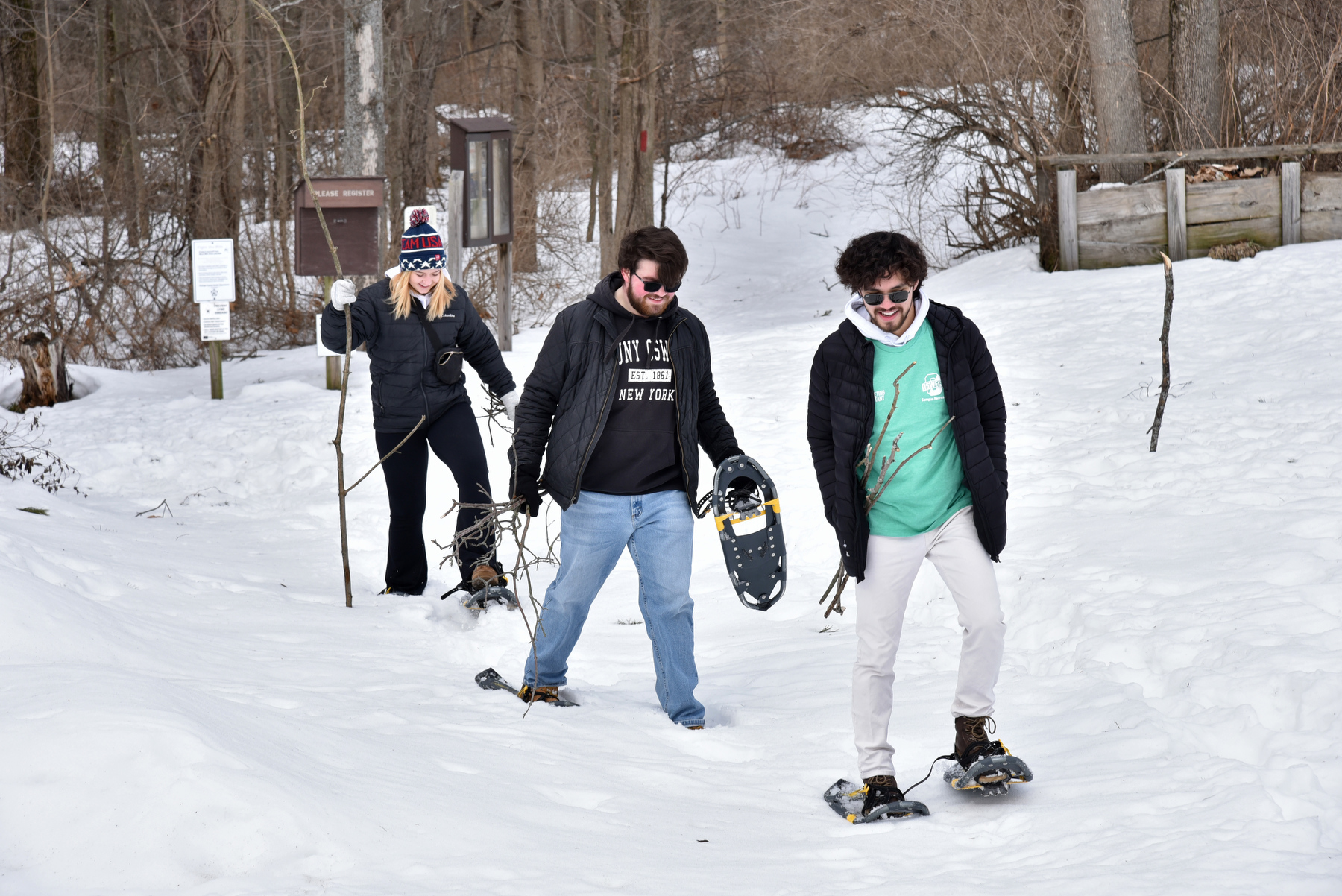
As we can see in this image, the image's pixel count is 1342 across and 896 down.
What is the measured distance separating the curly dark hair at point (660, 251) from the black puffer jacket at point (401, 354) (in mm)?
1813

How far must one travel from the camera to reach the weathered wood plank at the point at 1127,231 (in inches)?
476

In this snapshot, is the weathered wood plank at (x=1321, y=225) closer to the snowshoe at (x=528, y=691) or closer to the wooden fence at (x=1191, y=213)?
the wooden fence at (x=1191, y=213)

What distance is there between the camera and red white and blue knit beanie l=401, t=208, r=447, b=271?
5965 millimetres

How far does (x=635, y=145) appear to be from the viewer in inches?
569

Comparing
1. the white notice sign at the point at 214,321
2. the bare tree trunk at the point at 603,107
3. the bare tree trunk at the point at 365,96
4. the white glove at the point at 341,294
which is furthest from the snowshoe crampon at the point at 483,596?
the bare tree trunk at the point at 603,107

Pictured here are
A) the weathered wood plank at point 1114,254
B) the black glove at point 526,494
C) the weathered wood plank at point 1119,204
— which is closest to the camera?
the black glove at point 526,494

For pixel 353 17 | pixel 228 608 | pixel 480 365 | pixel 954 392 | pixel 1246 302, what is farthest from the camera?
pixel 353 17

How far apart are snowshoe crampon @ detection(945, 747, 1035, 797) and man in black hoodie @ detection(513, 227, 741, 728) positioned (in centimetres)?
122

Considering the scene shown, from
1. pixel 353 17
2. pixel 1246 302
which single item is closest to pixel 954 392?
pixel 1246 302

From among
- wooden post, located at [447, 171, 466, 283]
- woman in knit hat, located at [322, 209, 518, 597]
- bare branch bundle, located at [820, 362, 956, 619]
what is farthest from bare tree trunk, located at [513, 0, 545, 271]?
bare branch bundle, located at [820, 362, 956, 619]

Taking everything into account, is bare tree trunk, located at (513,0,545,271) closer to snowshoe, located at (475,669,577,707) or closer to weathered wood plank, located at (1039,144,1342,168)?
weathered wood plank, located at (1039,144,1342,168)

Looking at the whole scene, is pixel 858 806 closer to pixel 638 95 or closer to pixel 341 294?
pixel 341 294

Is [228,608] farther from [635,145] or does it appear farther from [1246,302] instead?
[635,145]

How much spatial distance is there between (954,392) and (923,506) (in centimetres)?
36
